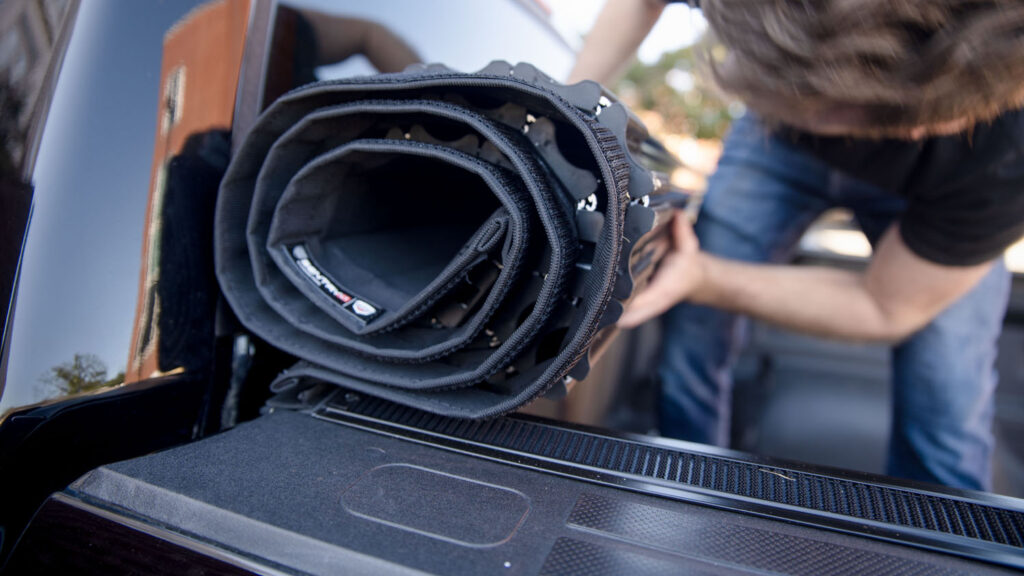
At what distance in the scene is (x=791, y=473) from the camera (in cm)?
56

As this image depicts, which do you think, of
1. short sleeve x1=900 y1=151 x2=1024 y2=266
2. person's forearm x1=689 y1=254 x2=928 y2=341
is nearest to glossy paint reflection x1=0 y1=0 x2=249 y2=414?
person's forearm x1=689 y1=254 x2=928 y2=341

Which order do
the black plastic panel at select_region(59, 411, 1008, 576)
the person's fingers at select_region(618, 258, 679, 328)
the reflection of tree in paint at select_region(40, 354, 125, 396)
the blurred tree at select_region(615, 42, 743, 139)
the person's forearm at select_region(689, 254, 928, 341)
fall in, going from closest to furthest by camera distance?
the black plastic panel at select_region(59, 411, 1008, 576), the reflection of tree in paint at select_region(40, 354, 125, 396), the person's fingers at select_region(618, 258, 679, 328), the person's forearm at select_region(689, 254, 928, 341), the blurred tree at select_region(615, 42, 743, 139)

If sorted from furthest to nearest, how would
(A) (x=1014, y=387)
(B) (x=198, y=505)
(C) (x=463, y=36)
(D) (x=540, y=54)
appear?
1. (A) (x=1014, y=387)
2. (D) (x=540, y=54)
3. (C) (x=463, y=36)
4. (B) (x=198, y=505)

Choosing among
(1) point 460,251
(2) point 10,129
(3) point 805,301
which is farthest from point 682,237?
(2) point 10,129

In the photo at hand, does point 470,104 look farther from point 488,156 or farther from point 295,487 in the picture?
point 295,487

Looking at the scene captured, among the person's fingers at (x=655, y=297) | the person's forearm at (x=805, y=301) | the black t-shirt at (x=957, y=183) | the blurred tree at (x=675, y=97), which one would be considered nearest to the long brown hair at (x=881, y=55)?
the black t-shirt at (x=957, y=183)

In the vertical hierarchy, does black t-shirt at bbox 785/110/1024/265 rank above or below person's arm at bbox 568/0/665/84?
below

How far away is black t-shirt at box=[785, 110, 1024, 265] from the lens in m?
0.90

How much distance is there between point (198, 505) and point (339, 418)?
18cm

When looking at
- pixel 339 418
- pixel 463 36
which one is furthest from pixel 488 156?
pixel 463 36

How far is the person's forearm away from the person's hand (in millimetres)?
112

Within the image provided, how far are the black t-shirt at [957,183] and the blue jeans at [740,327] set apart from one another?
0.21 m

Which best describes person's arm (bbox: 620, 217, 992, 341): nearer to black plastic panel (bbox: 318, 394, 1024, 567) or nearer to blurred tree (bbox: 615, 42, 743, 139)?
black plastic panel (bbox: 318, 394, 1024, 567)

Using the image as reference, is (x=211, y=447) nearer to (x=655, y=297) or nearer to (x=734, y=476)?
(x=734, y=476)
